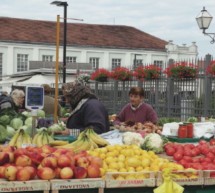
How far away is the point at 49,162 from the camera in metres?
5.45

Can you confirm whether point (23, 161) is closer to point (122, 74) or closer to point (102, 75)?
point (122, 74)

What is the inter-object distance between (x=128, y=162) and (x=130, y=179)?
17.8 inches

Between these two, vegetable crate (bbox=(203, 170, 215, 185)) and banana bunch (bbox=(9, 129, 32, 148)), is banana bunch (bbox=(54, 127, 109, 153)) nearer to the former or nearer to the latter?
banana bunch (bbox=(9, 129, 32, 148))

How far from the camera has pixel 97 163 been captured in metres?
5.62

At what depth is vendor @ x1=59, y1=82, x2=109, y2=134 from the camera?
788 cm

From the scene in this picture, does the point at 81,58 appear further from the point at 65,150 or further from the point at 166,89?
the point at 65,150

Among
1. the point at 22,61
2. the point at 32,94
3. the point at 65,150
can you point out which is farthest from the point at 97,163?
the point at 22,61

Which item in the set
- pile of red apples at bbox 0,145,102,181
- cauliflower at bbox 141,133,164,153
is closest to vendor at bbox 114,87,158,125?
cauliflower at bbox 141,133,164,153

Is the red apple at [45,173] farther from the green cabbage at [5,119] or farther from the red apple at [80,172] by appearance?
the green cabbage at [5,119]

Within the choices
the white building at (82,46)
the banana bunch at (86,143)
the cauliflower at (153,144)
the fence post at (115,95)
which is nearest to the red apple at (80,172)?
the banana bunch at (86,143)

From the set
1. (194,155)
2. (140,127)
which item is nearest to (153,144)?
(194,155)

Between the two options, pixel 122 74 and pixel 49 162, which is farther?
pixel 122 74

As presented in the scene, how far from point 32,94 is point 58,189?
2.50 meters

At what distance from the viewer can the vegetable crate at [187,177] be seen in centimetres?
568
